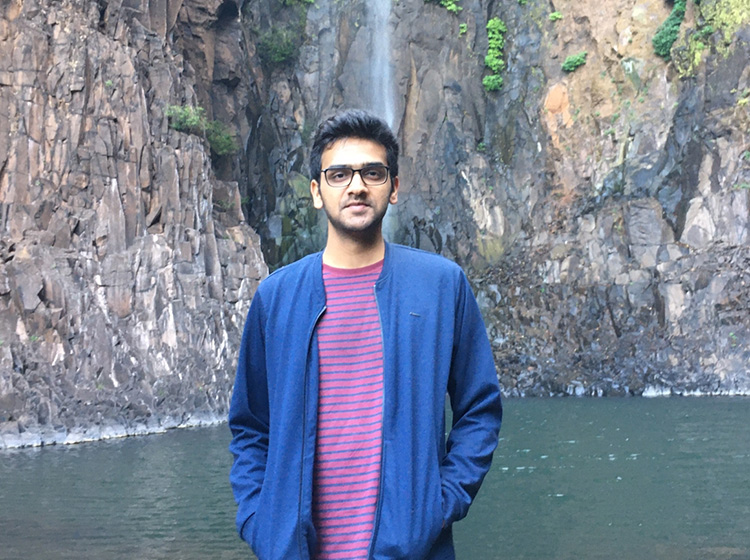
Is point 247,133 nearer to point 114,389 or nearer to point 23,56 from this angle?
point 23,56

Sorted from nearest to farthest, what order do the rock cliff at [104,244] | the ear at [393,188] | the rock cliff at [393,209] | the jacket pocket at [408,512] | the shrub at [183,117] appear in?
the jacket pocket at [408,512] < the ear at [393,188] < the rock cliff at [104,244] < the rock cliff at [393,209] < the shrub at [183,117]

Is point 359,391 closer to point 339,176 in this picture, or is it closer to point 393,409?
point 393,409

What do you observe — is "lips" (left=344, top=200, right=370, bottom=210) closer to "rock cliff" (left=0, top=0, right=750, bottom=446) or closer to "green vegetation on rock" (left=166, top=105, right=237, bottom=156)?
"rock cliff" (left=0, top=0, right=750, bottom=446)

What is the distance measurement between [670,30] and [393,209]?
51.9ft

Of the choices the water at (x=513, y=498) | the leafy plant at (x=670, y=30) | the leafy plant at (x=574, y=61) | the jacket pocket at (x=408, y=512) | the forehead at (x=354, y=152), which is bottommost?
the water at (x=513, y=498)

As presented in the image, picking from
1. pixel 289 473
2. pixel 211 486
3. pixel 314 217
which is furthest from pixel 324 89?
pixel 289 473

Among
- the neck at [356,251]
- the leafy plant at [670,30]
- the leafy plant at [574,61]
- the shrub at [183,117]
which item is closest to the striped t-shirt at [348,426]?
the neck at [356,251]

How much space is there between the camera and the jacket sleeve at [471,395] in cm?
272

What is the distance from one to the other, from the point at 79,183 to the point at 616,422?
748 inches

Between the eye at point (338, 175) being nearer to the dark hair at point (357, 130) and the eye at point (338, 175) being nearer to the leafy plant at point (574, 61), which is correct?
the dark hair at point (357, 130)

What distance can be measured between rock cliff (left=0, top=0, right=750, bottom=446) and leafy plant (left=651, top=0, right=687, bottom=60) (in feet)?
2.11

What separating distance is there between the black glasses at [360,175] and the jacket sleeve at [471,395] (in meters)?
0.45

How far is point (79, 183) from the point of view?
27.7 m

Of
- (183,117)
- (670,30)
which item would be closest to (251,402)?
(183,117)
